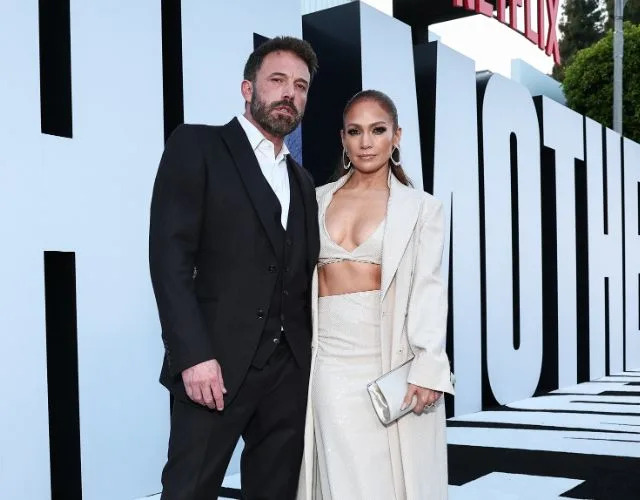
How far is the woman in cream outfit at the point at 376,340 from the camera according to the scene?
7.95 feet

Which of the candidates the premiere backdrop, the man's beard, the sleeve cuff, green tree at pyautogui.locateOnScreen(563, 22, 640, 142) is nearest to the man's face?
the man's beard

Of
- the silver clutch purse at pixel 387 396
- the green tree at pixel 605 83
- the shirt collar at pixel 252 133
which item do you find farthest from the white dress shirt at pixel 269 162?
the green tree at pixel 605 83

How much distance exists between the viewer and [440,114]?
21.6ft

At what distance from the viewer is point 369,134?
8.47 ft

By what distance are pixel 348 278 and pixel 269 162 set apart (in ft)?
1.45

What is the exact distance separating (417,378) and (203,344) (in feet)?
2.12

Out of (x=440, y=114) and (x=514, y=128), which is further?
(x=514, y=128)

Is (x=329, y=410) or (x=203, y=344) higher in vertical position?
(x=203, y=344)

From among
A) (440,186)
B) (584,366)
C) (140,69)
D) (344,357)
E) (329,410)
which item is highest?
(140,69)

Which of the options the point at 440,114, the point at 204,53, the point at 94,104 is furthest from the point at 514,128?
the point at 94,104

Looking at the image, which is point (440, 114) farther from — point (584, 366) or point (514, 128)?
point (584, 366)

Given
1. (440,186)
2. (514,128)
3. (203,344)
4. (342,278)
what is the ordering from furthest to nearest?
(514,128) → (440,186) → (342,278) → (203,344)

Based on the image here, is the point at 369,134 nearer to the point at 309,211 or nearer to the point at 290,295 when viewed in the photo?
the point at 309,211

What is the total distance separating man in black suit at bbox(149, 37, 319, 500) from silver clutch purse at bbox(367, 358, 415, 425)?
226 millimetres
